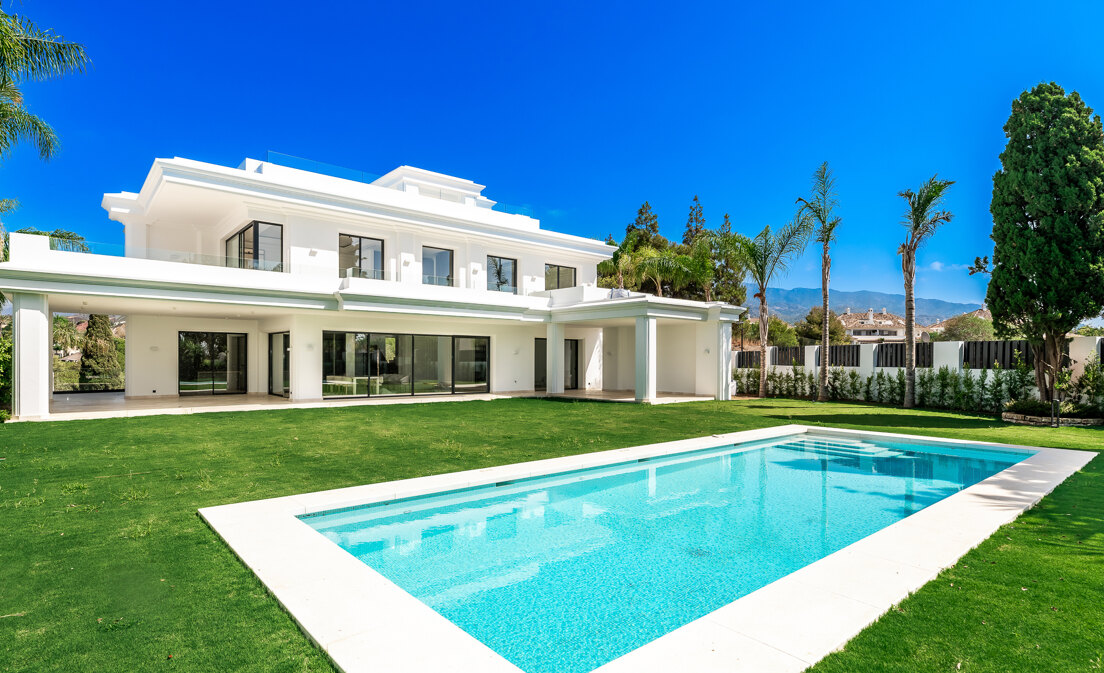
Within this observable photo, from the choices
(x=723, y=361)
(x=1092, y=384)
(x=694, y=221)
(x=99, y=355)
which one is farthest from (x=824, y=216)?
(x=99, y=355)

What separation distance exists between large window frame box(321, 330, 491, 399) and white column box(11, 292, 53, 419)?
7.14 m

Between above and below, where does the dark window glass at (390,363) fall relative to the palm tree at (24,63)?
below

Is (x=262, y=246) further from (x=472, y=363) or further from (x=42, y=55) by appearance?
(x=472, y=363)

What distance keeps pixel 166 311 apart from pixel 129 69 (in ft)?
90.5

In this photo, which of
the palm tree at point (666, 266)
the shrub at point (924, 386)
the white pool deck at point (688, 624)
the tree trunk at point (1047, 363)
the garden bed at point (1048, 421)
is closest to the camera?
the white pool deck at point (688, 624)

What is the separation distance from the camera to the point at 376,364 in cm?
2039

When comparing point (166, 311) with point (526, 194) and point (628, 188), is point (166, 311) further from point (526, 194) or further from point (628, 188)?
point (628, 188)

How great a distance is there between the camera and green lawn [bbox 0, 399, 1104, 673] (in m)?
3.12

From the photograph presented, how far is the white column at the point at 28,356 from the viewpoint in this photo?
1338cm

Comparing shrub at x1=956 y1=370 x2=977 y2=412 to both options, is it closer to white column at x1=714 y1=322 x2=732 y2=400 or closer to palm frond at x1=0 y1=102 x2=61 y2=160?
white column at x1=714 y1=322 x2=732 y2=400

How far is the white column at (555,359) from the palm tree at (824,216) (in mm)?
9906

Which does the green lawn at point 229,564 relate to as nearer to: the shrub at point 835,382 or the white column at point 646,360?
the white column at point 646,360

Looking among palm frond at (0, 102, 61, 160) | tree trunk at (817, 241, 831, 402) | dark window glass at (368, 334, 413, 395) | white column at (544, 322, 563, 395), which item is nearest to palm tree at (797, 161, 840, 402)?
tree trunk at (817, 241, 831, 402)

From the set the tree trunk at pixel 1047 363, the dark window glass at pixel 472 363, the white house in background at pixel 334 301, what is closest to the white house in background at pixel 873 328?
the white house in background at pixel 334 301
